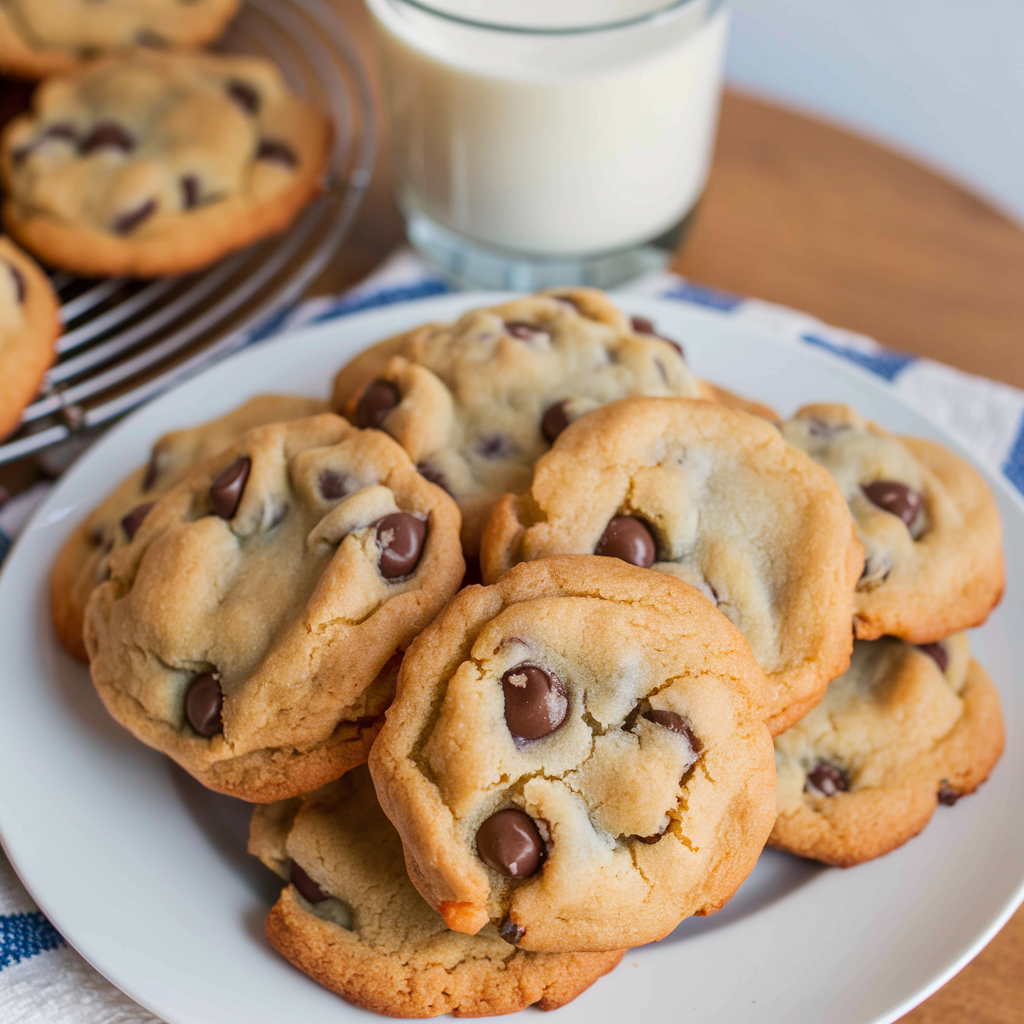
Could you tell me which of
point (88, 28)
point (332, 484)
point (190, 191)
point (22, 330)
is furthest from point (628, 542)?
point (88, 28)

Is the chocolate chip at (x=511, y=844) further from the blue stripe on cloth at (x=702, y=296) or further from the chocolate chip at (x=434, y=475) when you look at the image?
the blue stripe on cloth at (x=702, y=296)

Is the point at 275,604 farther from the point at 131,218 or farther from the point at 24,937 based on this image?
the point at 131,218

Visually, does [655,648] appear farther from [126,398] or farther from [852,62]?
[852,62]

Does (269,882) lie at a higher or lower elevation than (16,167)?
lower

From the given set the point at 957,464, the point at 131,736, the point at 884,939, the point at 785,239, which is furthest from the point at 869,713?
the point at 785,239

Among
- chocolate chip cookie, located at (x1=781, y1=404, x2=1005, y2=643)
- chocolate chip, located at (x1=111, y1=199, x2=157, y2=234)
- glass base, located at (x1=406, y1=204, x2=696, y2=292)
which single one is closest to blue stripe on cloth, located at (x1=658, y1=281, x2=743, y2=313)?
glass base, located at (x1=406, y1=204, x2=696, y2=292)

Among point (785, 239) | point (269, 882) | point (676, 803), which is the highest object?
point (676, 803)

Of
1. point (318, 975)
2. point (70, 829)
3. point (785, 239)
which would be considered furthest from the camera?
point (785, 239)
